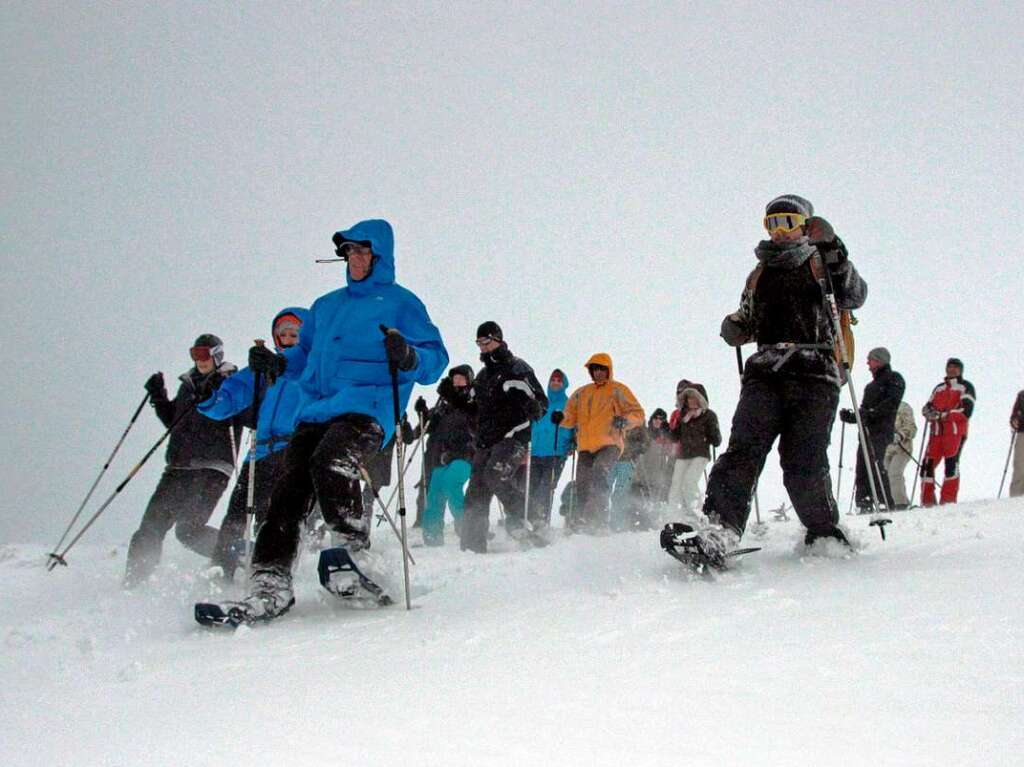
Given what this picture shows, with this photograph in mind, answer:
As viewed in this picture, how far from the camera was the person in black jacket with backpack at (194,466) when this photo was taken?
6625 millimetres

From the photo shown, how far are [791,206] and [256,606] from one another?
3450mm

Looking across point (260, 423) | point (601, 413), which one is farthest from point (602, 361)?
point (260, 423)

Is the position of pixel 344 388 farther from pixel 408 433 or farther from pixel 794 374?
pixel 408 433

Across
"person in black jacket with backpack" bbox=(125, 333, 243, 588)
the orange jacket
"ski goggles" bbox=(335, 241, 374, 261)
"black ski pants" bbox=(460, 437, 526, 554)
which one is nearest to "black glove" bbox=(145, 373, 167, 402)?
"person in black jacket with backpack" bbox=(125, 333, 243, 588)

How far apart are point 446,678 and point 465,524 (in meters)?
6.06

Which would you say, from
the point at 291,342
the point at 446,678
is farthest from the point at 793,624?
the point at 291,342

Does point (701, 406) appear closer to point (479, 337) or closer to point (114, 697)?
point (479, 337)

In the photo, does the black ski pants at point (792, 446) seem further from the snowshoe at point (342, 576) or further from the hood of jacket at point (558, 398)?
the hood of jacket at point (558, 398)

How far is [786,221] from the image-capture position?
4906 millimetres

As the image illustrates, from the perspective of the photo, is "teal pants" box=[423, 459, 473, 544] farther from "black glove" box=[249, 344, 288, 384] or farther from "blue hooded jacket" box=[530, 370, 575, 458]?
"black glove" box=[249, 344, 288, 384]

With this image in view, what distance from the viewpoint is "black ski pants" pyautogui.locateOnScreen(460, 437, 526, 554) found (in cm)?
870

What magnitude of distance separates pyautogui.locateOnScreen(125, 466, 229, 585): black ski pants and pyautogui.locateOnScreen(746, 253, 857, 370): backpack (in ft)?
13.9

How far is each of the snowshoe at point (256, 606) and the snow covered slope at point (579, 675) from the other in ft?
0.27

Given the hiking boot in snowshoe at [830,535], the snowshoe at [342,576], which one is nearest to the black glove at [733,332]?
the hiking boot in snowshoe at [830,535]
